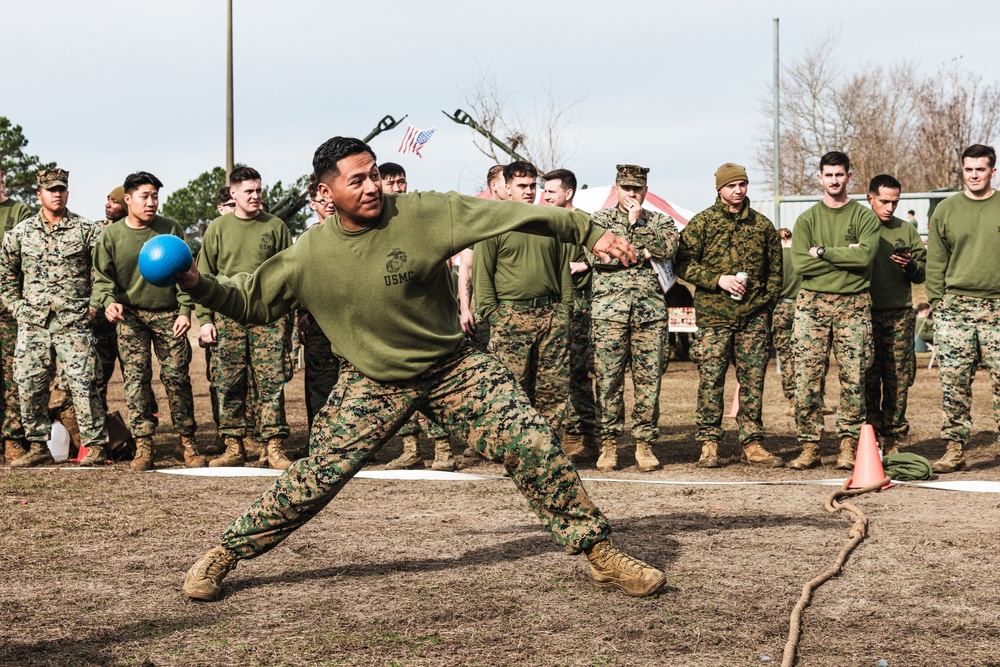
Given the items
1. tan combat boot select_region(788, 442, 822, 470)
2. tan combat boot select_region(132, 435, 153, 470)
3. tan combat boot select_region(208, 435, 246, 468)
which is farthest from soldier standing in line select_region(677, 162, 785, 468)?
tan combat boot select_region(132, 435, 153, 470)

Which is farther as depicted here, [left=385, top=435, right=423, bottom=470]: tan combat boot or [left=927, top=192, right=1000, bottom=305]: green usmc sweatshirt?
[left=385, top=435, right=423, bottom=470]: tan combat boot

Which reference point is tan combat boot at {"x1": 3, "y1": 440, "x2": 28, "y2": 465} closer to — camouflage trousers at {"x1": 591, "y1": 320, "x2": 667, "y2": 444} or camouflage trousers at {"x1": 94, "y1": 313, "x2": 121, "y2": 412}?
camouflage trousers at {"x1": 94, "y1": 313, "x2": 121, "y2": 412}

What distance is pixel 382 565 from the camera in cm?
601

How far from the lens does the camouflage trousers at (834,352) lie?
30.2ft

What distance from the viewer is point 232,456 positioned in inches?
388

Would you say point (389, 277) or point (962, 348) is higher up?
point (389, 277)

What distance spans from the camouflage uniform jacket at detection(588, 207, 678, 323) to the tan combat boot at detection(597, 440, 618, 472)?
106 centimetres

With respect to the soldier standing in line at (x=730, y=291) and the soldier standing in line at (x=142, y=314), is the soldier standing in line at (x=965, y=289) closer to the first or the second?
the soldier standing in line at (x=730, y=291)

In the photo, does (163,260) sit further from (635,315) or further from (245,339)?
(635,315)

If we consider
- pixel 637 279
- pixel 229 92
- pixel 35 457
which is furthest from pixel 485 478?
pixel 229 92

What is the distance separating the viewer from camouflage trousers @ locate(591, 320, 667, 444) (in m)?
9.30

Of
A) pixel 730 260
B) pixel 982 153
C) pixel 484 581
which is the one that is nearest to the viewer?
pixel 484 581

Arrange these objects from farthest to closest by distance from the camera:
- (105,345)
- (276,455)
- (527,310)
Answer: (105,345) → (276,455) → (527,310)

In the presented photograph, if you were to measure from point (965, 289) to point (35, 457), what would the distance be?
785 centimetres
